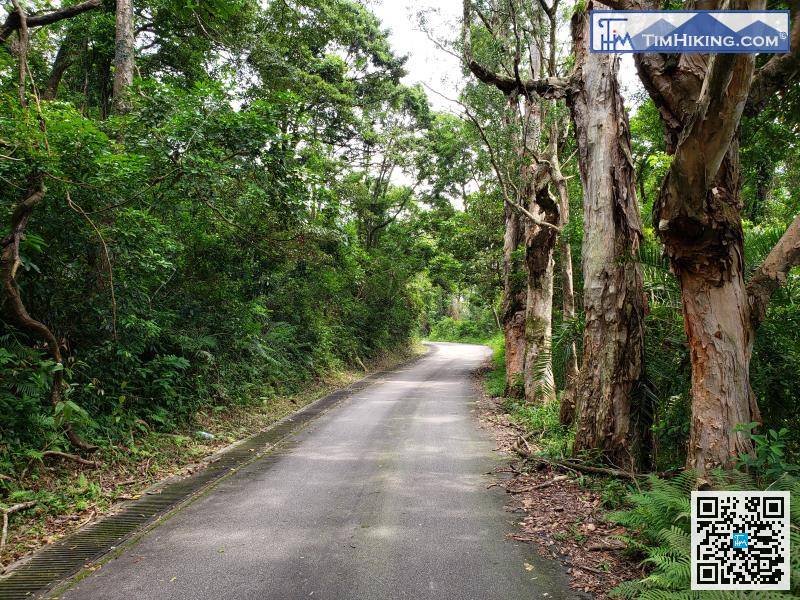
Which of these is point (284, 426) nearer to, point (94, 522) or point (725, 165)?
point (94, 522)

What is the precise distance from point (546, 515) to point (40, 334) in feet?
20.2

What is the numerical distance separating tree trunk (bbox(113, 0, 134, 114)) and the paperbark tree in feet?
25.8

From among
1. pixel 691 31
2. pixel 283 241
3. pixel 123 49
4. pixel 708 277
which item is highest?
pixel 123 49

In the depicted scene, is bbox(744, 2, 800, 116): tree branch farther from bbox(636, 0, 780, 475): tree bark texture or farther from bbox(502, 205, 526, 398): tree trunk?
bbox(502, 205, 526, 398): tree trunk

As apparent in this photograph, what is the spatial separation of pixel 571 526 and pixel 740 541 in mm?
1638

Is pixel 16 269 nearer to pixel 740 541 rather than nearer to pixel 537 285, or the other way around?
pixel 740 541

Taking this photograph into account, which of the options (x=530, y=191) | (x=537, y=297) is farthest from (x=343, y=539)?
(x=530, y=191)

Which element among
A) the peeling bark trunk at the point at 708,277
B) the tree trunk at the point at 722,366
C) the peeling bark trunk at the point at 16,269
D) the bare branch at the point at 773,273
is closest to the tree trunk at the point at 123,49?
the peeling bark trunk at the point at 16,269

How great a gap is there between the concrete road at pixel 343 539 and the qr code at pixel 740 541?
2.99 feet

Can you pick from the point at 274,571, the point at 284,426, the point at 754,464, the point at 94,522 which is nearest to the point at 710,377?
the point at 754,464

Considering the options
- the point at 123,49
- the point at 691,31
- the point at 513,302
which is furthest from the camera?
the point at 513,302

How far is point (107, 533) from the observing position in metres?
4.52

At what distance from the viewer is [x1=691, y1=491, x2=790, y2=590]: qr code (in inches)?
111

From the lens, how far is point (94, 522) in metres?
4.78
